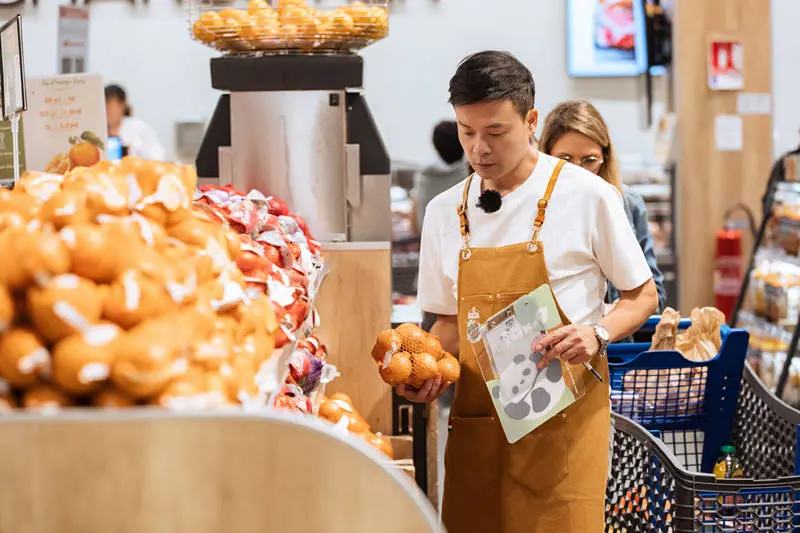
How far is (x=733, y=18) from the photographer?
783cm

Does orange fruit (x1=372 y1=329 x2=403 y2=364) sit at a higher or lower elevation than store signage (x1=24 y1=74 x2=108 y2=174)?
lower

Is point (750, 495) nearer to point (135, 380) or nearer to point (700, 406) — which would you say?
point (700, 406)

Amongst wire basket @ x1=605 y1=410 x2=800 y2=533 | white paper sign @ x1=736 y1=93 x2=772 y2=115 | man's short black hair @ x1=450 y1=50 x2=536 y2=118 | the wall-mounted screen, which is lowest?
wire basket @ x1=605 y1=410 x2=800 y2=533

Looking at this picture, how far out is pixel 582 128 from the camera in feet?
11.4

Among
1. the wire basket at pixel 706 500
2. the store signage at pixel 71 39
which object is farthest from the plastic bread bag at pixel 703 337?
the store signage at pixel 71 39

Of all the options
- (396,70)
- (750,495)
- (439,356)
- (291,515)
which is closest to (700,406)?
(750,495)

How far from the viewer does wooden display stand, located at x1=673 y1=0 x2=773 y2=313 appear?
782cm

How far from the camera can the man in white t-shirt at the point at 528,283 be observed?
2463mm

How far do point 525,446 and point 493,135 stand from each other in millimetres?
727

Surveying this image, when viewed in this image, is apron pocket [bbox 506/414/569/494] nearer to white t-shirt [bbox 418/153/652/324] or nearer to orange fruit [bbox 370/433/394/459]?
white t-shirt [bbox 418/153/652/324]

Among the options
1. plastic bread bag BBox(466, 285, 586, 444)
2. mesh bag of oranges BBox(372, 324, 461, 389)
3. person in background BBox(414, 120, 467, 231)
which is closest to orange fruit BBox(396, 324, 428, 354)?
mesh bag of oranges BBox(372, 324, 461, 389)

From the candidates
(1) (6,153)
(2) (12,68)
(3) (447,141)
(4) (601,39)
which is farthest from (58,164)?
(4) (601,39)

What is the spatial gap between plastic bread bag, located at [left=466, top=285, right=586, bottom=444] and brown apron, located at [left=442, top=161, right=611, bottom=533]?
0.14 ft

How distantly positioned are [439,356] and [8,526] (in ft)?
4.73
